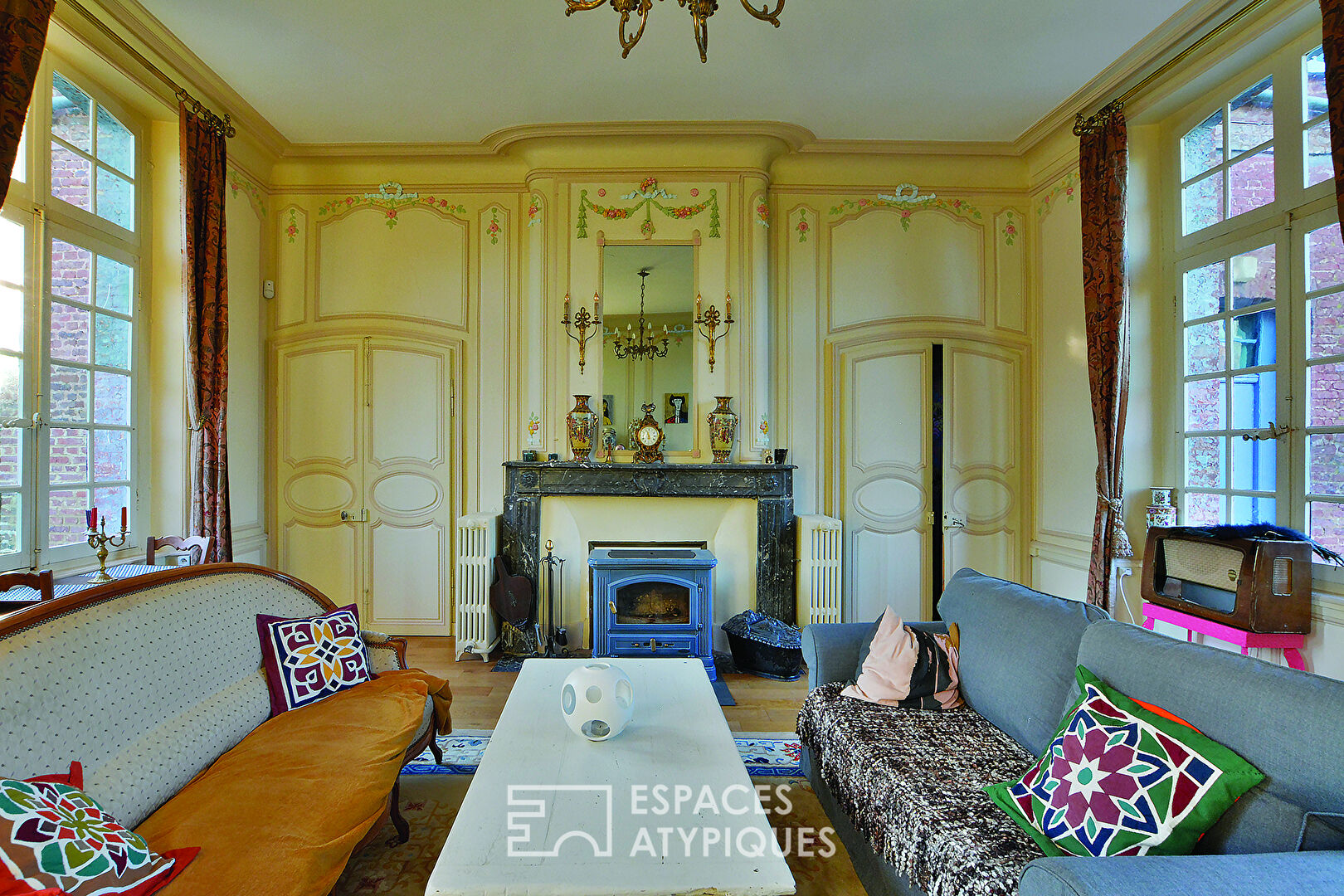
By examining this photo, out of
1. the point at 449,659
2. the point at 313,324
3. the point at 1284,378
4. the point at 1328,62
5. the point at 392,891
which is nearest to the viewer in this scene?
the point at 392,891

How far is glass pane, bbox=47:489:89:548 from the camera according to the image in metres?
2.78

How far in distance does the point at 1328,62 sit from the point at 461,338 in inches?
164

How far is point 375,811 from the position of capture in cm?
164

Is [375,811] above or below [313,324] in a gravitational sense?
below

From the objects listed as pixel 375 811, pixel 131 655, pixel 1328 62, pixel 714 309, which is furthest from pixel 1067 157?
pixel 131 655

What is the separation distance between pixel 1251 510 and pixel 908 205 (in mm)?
2487

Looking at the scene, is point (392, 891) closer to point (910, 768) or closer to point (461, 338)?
point (910, 768)

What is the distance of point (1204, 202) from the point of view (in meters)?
3.15

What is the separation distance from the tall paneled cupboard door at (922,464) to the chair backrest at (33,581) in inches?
148

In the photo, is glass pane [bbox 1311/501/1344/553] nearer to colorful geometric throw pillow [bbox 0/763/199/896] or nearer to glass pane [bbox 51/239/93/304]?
colorful geometric throw pillow [bbox 0/763/199/896]

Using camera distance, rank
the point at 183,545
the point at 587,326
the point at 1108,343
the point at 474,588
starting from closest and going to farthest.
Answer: the point at 183,545, the point at 1108,343, the point at 474,588, the point at 587,326

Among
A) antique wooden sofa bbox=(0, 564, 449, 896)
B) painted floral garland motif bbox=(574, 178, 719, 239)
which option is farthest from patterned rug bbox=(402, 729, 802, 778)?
painted floral garland motif bbox=(574, 178, 719, 239)

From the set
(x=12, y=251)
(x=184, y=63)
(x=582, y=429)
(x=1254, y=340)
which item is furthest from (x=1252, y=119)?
(x=12, y=251)

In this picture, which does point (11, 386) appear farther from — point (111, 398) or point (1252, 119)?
point (1252, 119)
